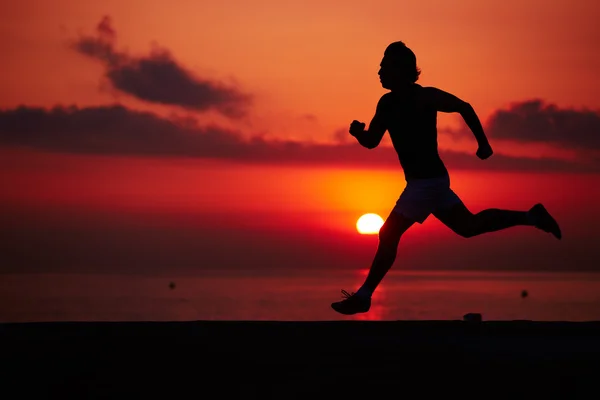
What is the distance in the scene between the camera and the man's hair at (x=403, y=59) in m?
8.85

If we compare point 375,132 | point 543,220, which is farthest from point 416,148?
point 543,220

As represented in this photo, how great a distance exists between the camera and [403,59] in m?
8.84

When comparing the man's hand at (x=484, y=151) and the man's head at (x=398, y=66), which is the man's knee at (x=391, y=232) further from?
the man's head at (x=398, y=66)

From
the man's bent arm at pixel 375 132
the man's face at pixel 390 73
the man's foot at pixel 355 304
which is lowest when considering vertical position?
the man's foot at pixel 355 304

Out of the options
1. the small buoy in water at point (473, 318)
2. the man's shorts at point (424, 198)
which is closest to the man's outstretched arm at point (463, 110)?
the man's shorts at point (424, 198)

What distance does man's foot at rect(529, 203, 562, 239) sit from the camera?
9102mm

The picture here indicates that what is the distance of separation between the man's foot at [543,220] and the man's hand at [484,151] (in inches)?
25.4

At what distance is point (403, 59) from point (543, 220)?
1871 millimetres

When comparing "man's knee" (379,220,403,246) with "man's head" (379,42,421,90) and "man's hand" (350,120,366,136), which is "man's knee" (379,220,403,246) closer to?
"man's hand" (350,120,366,136)

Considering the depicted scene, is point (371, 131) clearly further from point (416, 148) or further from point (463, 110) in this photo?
point (463, 110)

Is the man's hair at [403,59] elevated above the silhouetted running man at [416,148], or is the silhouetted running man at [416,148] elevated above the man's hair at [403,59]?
the man's hair at [403,59]
